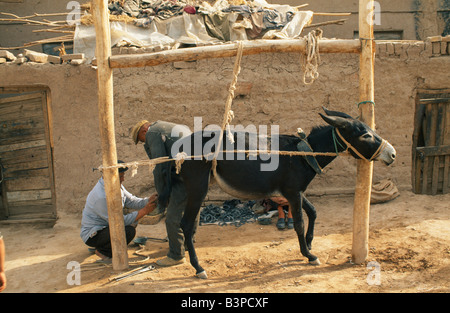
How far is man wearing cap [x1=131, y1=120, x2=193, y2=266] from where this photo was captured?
15.2 feet

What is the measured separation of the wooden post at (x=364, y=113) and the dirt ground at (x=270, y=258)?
28 centimetres

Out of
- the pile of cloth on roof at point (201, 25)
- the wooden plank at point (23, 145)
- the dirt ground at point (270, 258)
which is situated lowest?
the dirt ground at point (270, 258)

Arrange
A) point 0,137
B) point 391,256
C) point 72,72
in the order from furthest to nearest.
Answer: point 0,137, point 72,72, point 391,256

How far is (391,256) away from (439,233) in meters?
0.95

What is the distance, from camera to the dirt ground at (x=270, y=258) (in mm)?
4141

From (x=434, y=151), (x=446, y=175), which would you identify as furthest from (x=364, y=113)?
(x=446, y=175)

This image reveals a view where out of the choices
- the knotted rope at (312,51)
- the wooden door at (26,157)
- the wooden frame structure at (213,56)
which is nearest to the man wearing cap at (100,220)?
the wooden frame structure at (213,56)

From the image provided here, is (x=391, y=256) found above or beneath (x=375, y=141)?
Result: beneath

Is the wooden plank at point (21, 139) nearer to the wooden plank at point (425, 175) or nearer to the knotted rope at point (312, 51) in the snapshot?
the knotted rope at point (312, 51)

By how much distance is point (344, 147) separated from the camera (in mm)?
4344

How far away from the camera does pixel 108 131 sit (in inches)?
171

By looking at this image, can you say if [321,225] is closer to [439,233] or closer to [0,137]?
[439,233]

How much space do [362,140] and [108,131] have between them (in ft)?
8.69
